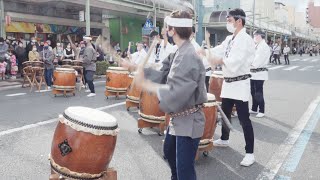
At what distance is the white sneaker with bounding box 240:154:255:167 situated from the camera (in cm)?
488

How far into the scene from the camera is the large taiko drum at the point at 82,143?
11.4ft

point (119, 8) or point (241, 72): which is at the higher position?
point (119, 8)

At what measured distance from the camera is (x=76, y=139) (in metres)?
3.47

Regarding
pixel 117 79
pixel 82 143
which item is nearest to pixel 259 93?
pixel 117 79

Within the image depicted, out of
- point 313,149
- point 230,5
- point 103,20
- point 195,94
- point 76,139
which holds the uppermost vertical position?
point 230,5

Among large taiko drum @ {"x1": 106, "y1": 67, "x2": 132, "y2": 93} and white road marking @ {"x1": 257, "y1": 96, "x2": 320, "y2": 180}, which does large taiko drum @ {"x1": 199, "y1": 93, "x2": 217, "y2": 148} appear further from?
large taiko drum @ {"x1": 106, "y1": 67, "x2": 132, "y2": 93}

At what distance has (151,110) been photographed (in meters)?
6.37

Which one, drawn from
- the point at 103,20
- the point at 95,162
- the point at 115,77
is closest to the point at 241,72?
the point at 95,162

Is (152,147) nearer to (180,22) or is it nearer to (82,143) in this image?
(82,143)

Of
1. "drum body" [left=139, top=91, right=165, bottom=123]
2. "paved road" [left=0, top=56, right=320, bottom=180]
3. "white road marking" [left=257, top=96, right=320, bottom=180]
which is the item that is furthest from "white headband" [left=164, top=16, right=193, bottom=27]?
"drum body" [left=139, top=91, right=165, bottom=123]

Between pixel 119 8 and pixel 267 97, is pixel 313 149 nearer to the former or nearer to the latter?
pixel 267 97

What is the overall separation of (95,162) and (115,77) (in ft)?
22.5

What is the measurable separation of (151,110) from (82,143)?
2.94 m

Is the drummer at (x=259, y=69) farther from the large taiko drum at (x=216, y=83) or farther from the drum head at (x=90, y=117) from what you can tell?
the drum head at (x=90, y=117)
